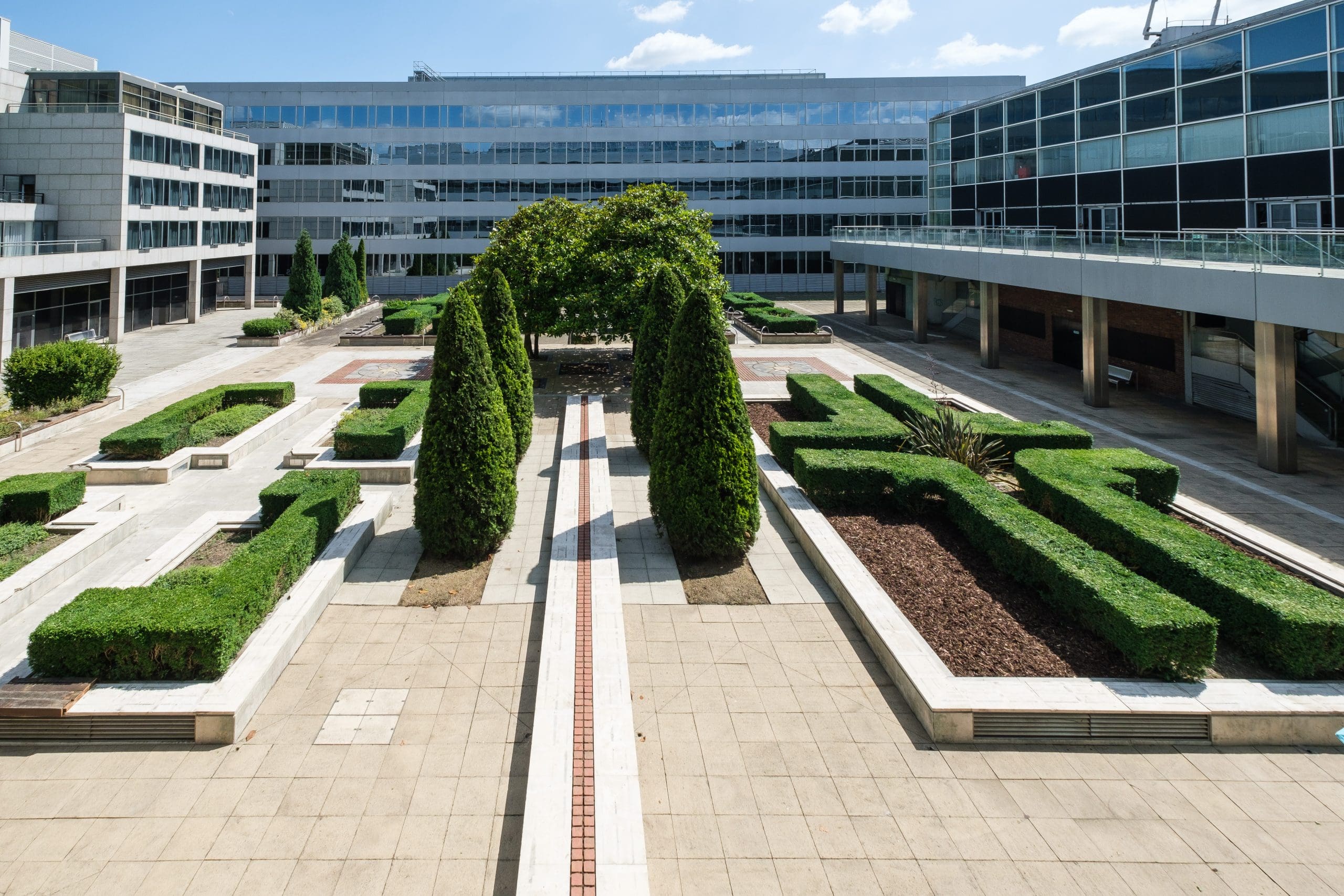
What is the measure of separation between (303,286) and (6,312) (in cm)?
1440

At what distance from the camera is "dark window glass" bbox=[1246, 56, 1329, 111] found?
22.3m

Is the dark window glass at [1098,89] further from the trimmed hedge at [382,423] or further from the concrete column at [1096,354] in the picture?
the trimmed hedge at [382,423]

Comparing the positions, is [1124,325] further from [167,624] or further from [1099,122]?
[167,624]

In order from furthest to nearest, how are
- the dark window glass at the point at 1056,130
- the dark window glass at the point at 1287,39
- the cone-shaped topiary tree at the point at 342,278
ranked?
1. the cone-shaped topiary tree at the point at 342,278
2. the dark window glass at the point at 1056,130
3. the dark window glass at the point at 1287,39

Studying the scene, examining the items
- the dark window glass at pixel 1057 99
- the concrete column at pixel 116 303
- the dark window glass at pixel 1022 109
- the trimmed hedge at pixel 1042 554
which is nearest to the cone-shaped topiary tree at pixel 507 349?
the trimmed hedge at pixel 1042 554

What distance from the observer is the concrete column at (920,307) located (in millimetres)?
37344

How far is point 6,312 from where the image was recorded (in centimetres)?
2895

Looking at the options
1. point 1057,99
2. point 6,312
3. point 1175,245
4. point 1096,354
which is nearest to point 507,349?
point 1175,245

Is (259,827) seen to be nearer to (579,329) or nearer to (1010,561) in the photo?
(1010,561)

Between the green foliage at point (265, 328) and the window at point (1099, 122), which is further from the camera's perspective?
the green foliage at point (265, 328)

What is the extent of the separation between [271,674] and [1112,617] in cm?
918

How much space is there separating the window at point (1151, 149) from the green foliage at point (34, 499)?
30.6 m

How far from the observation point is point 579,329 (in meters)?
26.6

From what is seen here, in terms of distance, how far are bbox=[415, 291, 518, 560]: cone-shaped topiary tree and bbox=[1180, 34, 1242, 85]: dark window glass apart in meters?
24.4
